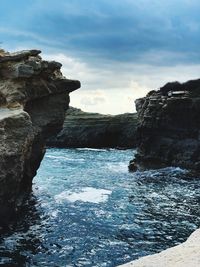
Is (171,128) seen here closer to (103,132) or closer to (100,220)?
(100,220)

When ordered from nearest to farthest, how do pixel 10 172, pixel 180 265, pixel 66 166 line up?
1. pixel 180 265
2. pixel 10 172
3. pixel 66 166

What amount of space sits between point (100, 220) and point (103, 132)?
81.2 meters

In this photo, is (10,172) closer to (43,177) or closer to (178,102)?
(43,177)

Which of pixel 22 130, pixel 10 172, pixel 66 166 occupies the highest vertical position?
pixel 22 130

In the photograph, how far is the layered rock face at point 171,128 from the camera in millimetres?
60219

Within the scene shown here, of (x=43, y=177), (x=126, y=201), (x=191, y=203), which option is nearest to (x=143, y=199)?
(x=126, y=201)

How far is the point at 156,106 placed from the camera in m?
63.4

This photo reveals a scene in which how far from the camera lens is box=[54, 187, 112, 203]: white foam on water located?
38825mm

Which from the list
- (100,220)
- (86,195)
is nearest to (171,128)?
(86,195)

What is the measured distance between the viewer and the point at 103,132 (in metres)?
112

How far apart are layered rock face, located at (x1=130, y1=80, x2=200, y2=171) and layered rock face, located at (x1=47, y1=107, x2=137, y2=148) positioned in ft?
145

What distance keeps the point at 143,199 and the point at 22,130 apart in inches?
638

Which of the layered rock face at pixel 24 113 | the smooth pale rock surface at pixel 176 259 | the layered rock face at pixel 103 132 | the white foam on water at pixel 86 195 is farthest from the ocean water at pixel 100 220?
the layered rock face at pixel 103 132

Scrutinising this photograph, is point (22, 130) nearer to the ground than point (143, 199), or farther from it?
farther from it
